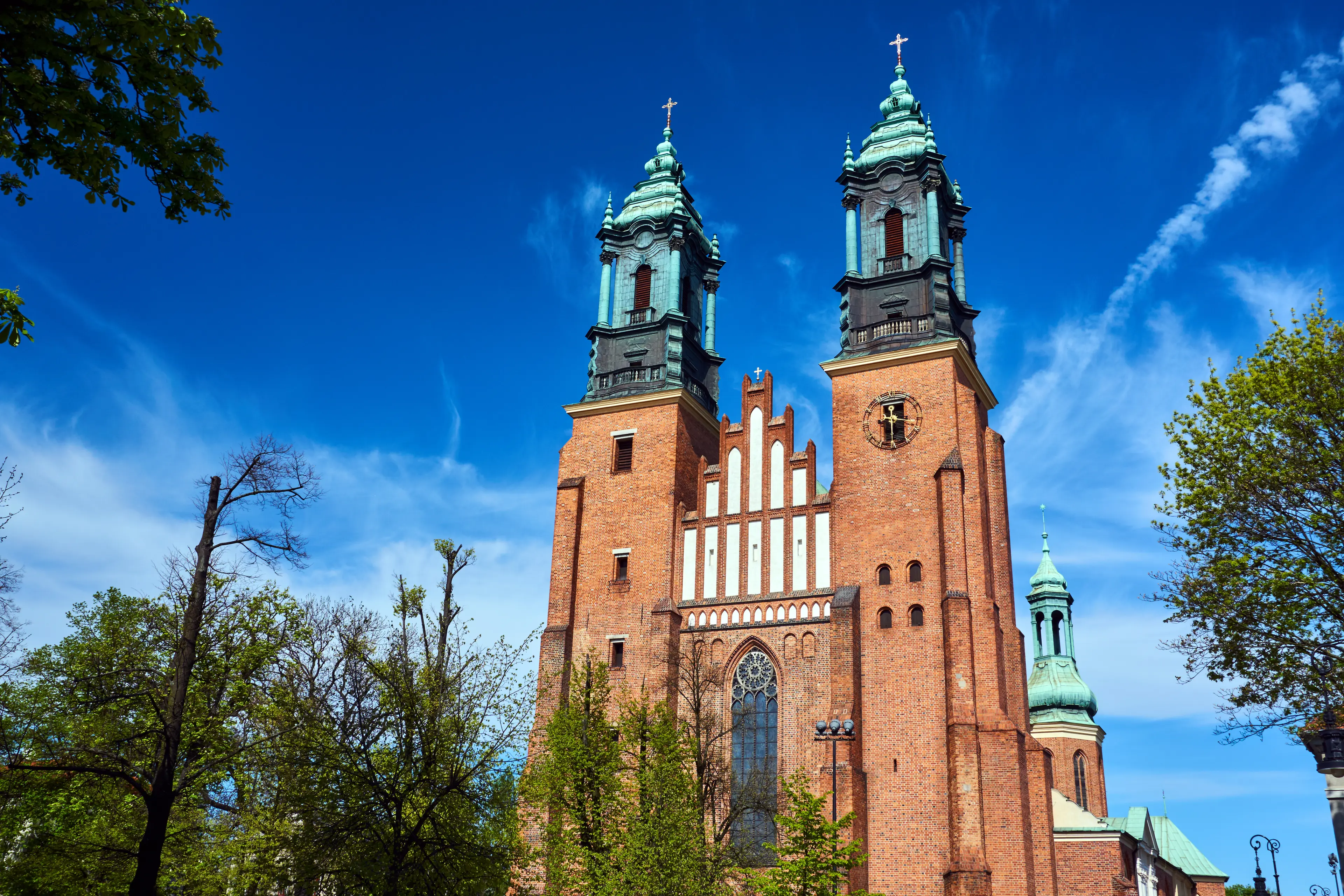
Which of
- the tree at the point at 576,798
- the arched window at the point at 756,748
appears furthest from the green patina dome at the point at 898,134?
the tree at the point at 576,798

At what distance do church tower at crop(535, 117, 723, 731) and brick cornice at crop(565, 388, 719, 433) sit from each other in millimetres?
40

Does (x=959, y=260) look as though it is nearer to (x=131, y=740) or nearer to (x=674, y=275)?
(x=674, y=275)

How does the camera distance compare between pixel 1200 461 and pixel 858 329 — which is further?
pixel 858 329

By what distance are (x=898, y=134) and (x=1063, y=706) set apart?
3372cm

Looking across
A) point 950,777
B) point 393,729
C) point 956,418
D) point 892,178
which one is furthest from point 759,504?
point 393,729

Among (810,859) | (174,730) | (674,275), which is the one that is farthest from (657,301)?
(174,730)

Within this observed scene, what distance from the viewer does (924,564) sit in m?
32.1

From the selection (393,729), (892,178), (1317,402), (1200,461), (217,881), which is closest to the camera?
(1317,402)

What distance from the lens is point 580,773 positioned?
83.9ft

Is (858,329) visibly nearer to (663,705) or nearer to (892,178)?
(892,178)

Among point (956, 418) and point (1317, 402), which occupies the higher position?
point (956, 418)

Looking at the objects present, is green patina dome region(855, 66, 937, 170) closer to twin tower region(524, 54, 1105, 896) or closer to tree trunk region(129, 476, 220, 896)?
twin tower region(524, 54, 1105, 896)

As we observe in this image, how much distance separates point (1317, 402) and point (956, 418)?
17417mm

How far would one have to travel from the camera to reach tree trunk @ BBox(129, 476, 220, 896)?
46.3 ft
